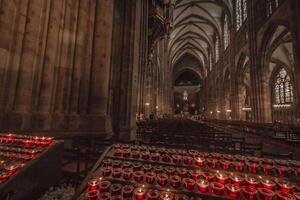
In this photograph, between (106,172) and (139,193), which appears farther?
(106,172)

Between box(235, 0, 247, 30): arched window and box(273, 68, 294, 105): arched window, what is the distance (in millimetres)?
10275

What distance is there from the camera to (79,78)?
5.13 metres

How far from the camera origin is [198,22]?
3406 centimetres

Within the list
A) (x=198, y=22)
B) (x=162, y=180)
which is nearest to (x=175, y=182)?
(x=162, y=180)

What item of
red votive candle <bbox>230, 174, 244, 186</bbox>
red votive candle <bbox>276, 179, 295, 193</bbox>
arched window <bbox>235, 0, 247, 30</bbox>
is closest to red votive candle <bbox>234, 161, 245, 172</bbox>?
red votive candle <bbox>230, 174, 244, 186</bbox>

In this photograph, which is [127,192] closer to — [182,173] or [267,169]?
[182,173]

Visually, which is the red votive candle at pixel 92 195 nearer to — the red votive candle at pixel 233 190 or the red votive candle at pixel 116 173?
the red votive candle at pixel 116 173

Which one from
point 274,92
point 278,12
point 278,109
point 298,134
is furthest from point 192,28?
point 298,134

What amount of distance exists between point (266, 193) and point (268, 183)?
0.18 meters

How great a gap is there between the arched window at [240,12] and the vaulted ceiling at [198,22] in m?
2.04

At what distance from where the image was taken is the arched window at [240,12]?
19.8 meters

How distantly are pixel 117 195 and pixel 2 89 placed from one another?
158 inches

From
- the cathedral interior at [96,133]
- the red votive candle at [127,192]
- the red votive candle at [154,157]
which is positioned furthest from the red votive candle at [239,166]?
the red votive candle at [127,192]

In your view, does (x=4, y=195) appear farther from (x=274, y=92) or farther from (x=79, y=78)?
(x=274, y=92)
